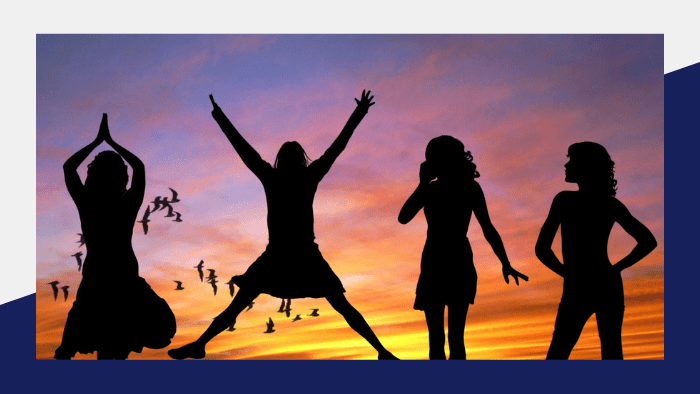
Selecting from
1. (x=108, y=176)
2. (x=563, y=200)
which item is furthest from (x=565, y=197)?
(x=108, y=176)

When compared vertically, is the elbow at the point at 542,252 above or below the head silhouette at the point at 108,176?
below

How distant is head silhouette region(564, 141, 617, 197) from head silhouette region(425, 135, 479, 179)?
906 mm

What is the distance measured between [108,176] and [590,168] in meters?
3.93

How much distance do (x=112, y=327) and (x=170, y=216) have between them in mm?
1401

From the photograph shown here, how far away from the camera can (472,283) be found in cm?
570

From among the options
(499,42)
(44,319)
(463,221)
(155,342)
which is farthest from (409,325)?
(44,319)

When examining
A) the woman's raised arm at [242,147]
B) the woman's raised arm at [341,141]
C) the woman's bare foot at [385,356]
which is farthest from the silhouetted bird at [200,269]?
the woman's bare foot at [385,356]

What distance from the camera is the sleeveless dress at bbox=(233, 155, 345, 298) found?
19.4 feet

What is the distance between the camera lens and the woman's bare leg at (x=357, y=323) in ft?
19.3

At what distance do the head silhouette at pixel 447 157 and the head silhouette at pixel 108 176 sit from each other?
2484 millimetres

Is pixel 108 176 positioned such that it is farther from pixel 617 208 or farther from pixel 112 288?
pixel 617 208

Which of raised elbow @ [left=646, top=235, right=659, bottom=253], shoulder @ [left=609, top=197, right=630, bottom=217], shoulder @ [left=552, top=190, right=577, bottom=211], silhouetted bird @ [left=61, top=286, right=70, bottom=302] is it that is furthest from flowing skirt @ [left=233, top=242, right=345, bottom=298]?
raised elbow @ [left=646, top=235, right=659, bottom=253]

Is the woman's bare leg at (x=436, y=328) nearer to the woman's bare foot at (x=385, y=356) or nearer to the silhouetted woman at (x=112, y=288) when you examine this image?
the woman's bare foot at (x=385, y=356)

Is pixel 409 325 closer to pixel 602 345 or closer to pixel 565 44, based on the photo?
pixel 602 345
